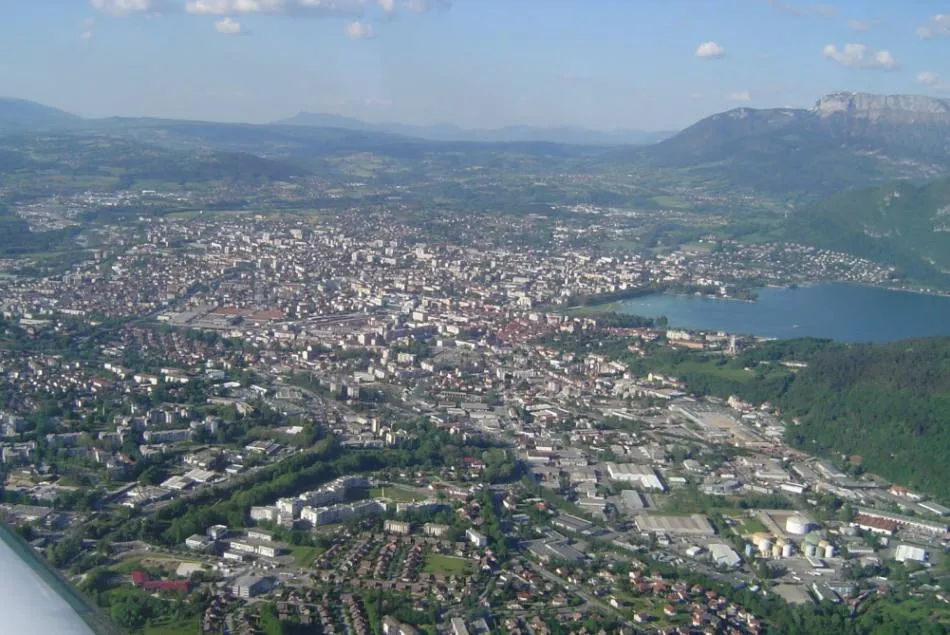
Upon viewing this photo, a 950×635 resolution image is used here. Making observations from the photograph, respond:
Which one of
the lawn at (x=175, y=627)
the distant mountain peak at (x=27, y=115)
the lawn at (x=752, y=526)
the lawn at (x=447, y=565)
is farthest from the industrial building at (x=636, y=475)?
the distant mountain peak at (x=27, y=115)

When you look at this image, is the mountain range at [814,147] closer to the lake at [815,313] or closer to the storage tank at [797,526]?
the lake at [815,313]

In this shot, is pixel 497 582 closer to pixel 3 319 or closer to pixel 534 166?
pixel 3 319

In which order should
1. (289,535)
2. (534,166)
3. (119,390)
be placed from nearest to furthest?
1. (289,535)
2. (119,390)
3. (534,166)

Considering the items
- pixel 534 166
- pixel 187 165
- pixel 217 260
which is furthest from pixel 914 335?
pixel 534 166

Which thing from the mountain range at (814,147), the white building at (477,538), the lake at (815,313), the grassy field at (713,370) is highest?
the mountain range at (814,147)

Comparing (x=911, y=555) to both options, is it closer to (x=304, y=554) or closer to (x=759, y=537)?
(x=759, y=537)

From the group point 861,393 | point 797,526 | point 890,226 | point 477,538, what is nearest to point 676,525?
point 797,526

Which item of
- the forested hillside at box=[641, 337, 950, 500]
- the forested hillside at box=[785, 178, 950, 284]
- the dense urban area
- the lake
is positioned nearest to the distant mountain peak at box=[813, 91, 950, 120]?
the forested hillside at box=[785, 178, 950, 284]
